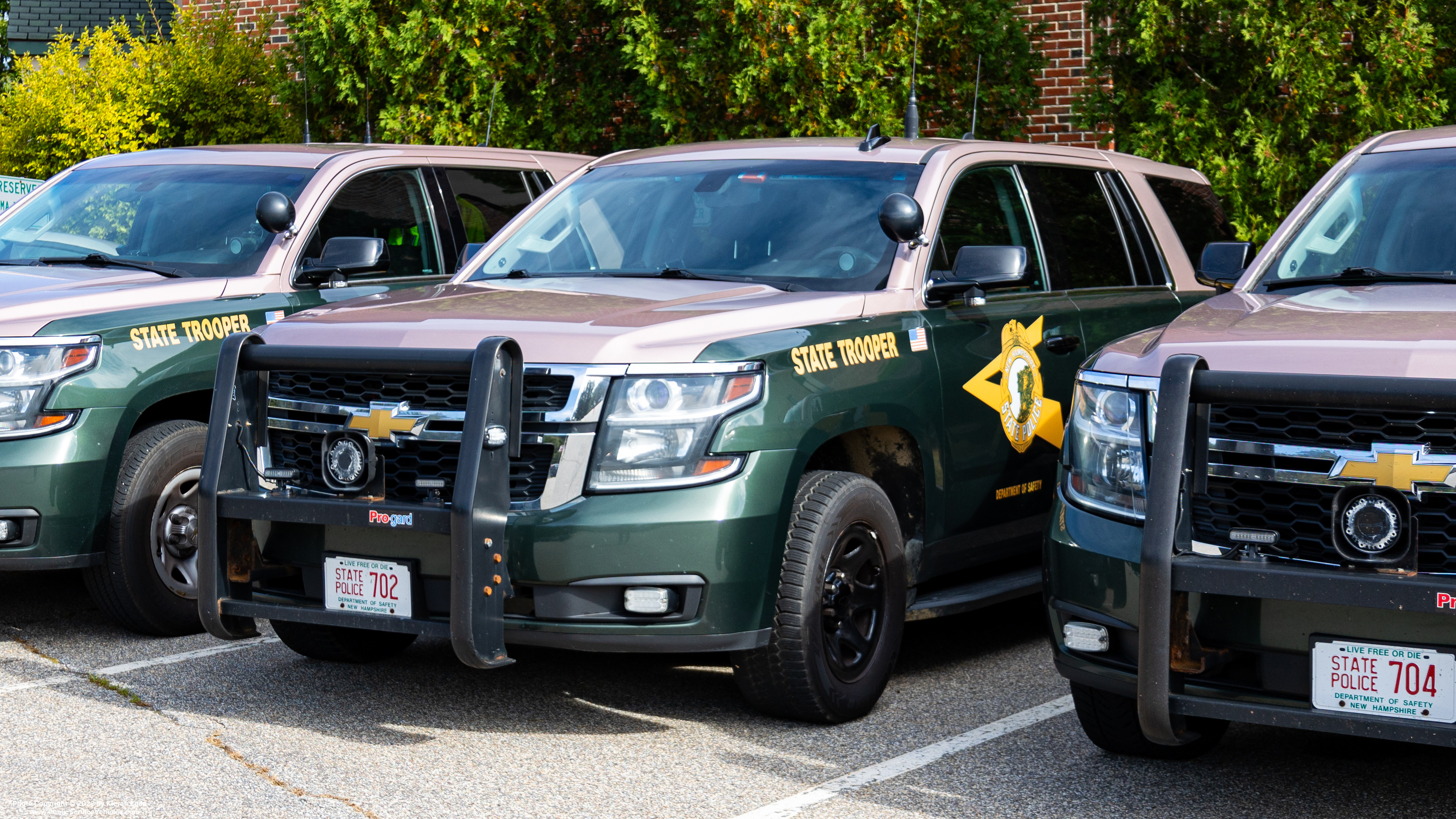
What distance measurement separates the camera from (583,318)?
503 centimetres

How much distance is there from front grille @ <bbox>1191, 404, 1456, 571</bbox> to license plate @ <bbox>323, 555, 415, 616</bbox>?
2268mm

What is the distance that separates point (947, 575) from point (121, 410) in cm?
323

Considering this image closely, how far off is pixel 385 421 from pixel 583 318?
0.67 metres

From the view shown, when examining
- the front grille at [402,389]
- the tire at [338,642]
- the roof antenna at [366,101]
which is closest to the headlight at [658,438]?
the front grille at [402,389]

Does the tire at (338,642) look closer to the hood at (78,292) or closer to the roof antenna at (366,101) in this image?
the hood at (78,292)

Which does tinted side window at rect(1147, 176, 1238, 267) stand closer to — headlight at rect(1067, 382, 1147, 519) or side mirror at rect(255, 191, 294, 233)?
headlight at rect(1067, 382, 1147, 519)

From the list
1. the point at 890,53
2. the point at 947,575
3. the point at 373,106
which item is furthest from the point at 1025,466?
the point at 373,106

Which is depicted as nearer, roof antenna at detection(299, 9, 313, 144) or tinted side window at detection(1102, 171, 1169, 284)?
tinted side window at detection(1102, 171, 1169, 284)

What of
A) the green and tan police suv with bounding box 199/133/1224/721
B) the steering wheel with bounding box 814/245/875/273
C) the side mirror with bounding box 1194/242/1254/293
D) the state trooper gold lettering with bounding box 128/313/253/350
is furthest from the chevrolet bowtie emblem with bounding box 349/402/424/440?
the side mirror with bounding box 1194/242/1254/293

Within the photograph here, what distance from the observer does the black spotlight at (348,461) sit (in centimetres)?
502

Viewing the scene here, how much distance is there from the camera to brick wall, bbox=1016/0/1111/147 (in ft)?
41.4

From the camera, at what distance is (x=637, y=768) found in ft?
16.1

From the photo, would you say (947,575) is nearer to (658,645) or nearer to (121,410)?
(658,645)

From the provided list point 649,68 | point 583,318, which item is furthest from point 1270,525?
point 649,68
